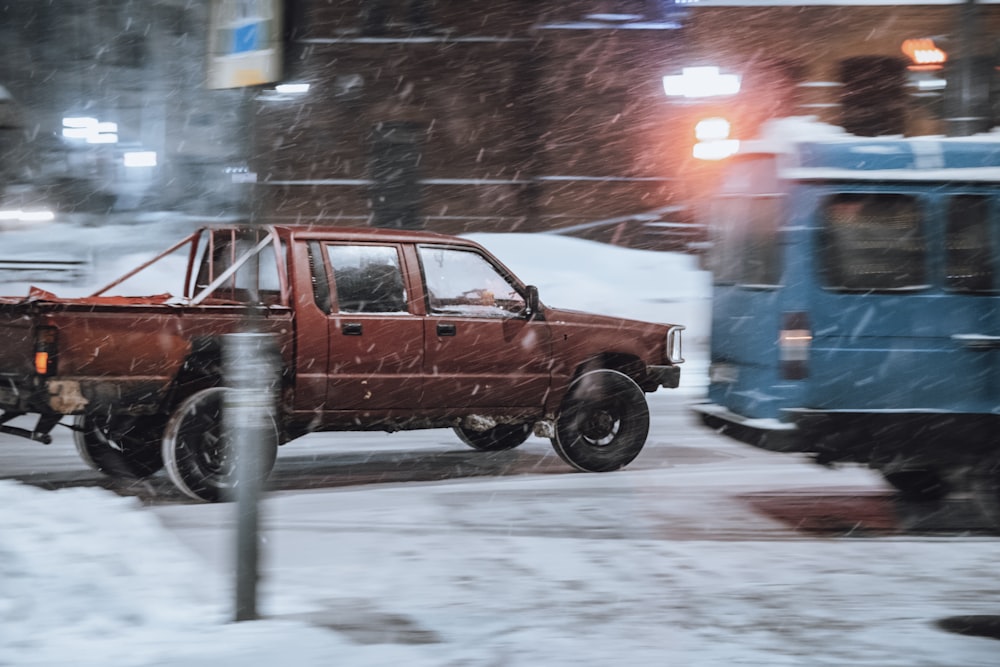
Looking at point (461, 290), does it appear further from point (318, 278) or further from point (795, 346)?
point (795, 346)

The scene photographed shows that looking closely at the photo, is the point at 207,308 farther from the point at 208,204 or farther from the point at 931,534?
the point at 208,204

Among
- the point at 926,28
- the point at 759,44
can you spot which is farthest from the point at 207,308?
the point at 926,28

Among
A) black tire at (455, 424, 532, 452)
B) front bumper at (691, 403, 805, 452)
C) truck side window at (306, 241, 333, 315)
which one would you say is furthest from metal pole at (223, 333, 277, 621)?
black tire at (455, 424, 532, 452)

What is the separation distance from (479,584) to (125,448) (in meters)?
4.18

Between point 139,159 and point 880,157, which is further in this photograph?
point 139,159

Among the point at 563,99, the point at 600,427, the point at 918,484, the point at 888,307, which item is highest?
the point at 563,99

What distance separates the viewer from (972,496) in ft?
27.3

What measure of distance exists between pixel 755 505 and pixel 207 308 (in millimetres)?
4024

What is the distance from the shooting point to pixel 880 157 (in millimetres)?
8180

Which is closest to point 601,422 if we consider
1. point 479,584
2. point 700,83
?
point 479,584

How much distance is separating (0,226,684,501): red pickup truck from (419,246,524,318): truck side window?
0.06 feet

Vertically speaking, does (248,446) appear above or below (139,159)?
below

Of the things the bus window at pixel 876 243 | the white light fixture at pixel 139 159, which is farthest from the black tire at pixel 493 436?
the white light fixture at pixel 139 159

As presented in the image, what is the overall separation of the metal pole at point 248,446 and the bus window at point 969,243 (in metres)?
4.81
